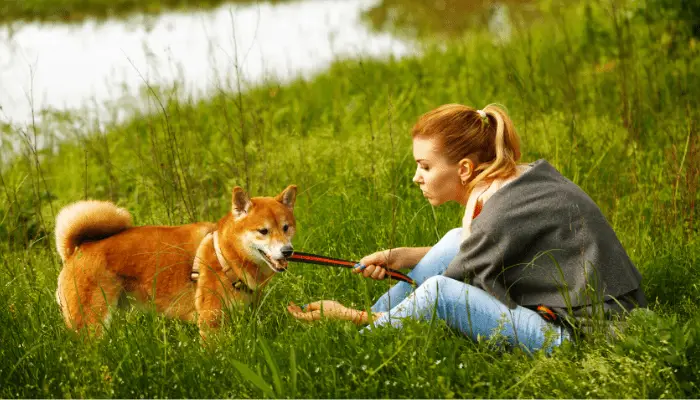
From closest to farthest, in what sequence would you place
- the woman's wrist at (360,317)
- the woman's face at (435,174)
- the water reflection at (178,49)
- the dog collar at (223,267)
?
the woman's wrist at (360,317) < the woman's face at (435,174) < the dog collar at (223,267) < the water reflection at (178,49)

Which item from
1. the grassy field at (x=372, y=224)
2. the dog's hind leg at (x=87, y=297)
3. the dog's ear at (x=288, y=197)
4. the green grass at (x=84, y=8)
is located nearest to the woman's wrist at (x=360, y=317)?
the grassy field at (x=372, y=224)

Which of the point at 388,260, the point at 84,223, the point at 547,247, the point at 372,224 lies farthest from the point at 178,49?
the point at 547,247

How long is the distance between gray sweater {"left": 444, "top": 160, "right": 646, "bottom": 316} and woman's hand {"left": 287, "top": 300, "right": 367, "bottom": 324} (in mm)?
472

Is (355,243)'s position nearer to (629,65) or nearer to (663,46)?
(629,65)

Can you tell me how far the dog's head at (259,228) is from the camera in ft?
10.8

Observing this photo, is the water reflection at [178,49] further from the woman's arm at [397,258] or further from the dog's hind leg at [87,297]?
the woman's arm at [397,258]

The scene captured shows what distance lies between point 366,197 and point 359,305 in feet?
3.49

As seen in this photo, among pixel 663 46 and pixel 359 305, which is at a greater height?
pixel 663 46

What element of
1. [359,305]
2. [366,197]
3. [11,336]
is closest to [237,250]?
[359,305]

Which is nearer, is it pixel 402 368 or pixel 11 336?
pixel 402 368

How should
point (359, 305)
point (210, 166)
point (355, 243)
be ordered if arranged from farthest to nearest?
point (210, 166), point (355, 243), point (359, 305)

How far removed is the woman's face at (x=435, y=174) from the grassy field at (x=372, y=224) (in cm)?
42

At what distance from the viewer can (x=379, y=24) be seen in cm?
1228

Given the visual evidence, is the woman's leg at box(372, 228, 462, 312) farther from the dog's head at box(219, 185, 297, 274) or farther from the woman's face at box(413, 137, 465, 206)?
the dog's head at box(219, 185, 297, 274)
